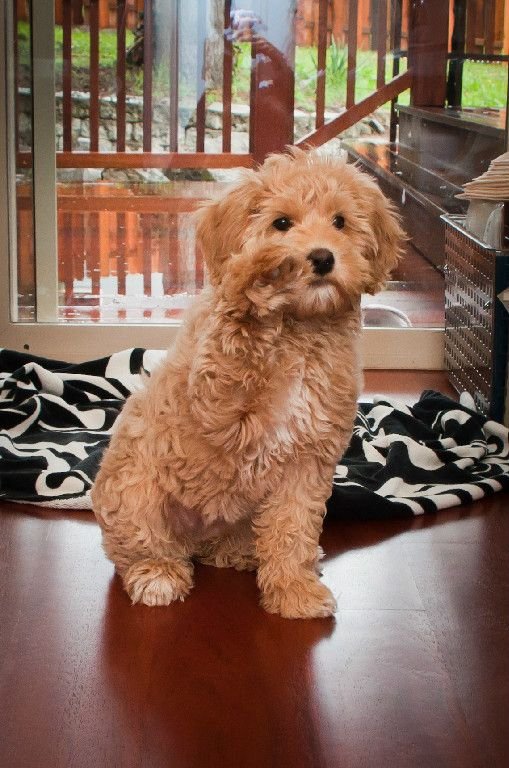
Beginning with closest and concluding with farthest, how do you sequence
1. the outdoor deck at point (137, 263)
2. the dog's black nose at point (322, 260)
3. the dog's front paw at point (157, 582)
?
the dog's black nose at point (322, 260)
the dog's front paw at point (157, 582)
the outdoor deck at point (137, 263)

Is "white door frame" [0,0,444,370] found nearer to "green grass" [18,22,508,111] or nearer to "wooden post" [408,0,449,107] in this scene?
"green grass" [18,22,508,111]

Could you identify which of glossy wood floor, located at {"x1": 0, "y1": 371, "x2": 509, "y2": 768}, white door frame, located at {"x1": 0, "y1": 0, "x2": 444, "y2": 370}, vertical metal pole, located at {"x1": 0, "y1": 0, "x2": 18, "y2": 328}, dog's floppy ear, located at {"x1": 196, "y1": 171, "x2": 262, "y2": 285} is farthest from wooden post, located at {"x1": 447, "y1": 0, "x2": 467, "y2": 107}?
dog's floppy ear, located at {"x1": 196, "y1": 171, "x2": 262, "y2": 285}

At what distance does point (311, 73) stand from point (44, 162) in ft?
3.27

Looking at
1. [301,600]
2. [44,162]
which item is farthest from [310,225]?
[44,162]

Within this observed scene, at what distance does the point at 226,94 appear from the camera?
410 centimetres

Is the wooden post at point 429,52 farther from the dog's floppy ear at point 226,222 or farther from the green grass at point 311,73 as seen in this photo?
the dog's floppy ear at point 226,222

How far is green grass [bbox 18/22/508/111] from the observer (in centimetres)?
405

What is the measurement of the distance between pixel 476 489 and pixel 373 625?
2.51 feet

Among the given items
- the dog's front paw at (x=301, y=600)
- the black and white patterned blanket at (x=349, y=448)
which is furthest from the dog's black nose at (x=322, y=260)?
the black and white patterned blanket at (x=349, y=448)

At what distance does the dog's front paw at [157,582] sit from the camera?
2260 millimetres

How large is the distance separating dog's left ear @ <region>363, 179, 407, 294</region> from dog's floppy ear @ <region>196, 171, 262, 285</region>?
0.72 ft

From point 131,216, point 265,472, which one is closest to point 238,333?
point 265,472

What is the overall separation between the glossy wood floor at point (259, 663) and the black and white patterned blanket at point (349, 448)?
131mm

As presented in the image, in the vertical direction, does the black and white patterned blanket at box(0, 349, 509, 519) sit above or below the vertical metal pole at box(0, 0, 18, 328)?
below
